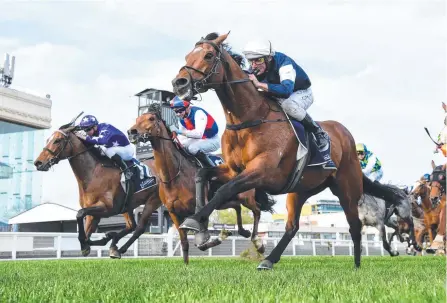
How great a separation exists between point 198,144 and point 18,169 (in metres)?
38.5

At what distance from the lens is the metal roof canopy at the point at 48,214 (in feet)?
91.0

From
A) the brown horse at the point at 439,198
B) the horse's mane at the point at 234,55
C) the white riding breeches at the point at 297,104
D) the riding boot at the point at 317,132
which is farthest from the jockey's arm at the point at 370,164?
the horse's mane at the point at 234,55

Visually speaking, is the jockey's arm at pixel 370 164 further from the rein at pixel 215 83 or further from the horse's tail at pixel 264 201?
the rein at pixel 215 83

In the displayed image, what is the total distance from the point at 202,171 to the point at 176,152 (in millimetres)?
3444

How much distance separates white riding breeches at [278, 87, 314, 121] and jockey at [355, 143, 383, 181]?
22.7 feet

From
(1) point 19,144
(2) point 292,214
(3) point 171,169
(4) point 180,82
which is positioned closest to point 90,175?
(3) point 171,169

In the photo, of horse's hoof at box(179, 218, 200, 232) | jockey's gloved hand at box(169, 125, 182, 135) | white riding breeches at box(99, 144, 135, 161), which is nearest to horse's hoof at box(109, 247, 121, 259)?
white riding breeches at box(99, 144, 135, 161)

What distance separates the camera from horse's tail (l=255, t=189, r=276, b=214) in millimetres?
7832

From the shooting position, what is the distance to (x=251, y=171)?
558 centimetres

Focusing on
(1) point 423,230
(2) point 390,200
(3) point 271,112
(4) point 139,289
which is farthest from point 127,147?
(1) point 423,230

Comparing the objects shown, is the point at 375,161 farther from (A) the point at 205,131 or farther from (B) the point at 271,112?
(B) the point at 271,112

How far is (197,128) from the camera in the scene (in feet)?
32.1

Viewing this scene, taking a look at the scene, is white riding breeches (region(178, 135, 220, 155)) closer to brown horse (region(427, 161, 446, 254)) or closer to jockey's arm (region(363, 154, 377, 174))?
brown horse (region(427, 161, 446, 254))

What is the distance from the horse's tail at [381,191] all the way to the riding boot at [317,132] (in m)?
2.13
